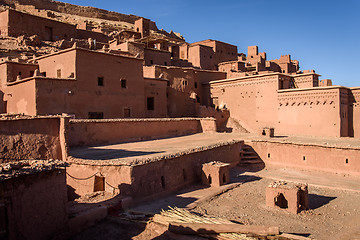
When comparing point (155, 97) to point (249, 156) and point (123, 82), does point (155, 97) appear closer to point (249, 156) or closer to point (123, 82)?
point (123, 82)

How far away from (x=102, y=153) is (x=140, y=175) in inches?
114

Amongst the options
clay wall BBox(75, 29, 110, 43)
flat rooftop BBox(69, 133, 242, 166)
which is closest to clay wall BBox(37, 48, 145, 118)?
flat rooftop BBox(69, 133, 242, 166)

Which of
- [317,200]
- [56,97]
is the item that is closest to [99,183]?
[56,97]

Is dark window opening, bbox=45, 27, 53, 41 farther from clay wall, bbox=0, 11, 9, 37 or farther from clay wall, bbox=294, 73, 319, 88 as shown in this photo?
clay wall, bbox=294, 73, 319, 88

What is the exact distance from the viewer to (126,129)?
15.4 meters

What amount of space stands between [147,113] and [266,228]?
14654 mm

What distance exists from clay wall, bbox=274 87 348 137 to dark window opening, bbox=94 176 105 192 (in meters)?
14.6

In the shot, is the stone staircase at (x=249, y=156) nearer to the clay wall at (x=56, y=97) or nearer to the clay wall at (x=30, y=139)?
the clay wall at (x=56, y=97)

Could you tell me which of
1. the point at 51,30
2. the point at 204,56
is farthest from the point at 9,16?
the point at 204,56

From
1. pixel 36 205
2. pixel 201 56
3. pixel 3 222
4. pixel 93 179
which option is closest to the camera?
pixel 3 222

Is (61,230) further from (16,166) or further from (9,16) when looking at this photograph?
(9,16)

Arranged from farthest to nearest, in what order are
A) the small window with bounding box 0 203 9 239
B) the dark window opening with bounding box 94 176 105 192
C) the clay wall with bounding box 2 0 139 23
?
the clay wall with bounding box 2 0 139 23
the dark window opening with bounding box 94 176 105 192
the small window with bounding box 0 203 9 239

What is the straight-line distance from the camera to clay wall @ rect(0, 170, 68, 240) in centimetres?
625

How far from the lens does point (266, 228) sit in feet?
23.4
